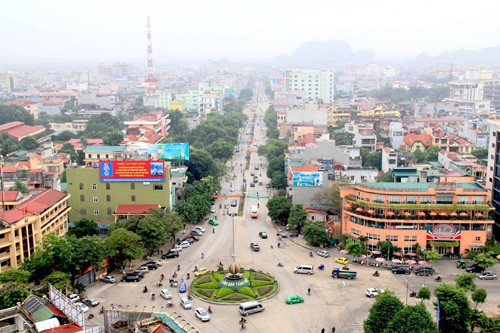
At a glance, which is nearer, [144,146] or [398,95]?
[144,146]

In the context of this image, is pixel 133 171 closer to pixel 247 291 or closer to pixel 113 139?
pixel 247 291

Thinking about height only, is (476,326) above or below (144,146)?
below

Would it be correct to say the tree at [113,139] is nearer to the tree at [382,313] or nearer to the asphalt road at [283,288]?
the asphalt road at [283,288]

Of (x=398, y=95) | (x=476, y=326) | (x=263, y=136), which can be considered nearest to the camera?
(x=476, y=326)

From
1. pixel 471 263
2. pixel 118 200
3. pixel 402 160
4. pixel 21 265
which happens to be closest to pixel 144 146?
pixel 118 200

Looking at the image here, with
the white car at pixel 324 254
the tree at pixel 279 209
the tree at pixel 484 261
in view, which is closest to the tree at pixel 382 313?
the tree at pixel 484 261

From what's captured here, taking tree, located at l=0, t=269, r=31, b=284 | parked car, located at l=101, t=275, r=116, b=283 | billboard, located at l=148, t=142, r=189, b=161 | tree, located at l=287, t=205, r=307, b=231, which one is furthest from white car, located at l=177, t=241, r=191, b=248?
billboard, located at l=148, t=142, r=189, b=161

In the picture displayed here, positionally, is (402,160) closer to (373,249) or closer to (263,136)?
(373,249)

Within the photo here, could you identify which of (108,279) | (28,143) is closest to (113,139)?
(28,143)
